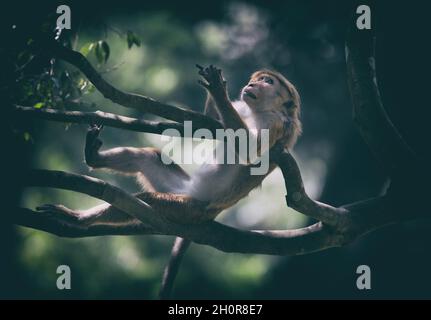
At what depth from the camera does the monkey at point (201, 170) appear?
566 centimetres

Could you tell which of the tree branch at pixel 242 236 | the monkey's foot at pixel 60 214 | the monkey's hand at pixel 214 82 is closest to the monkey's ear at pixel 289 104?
the monkey's hand at pixel 214 82

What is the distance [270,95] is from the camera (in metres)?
6.51

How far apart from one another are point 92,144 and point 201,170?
123 cm

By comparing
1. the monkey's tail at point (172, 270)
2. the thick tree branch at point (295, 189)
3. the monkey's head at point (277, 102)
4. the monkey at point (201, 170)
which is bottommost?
the monkey's tail at point (172, 270)

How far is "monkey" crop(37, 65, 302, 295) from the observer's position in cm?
566

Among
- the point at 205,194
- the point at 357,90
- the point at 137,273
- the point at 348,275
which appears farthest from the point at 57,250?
the point at 357,90

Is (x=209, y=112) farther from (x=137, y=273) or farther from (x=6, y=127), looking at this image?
(x=137, y=273)

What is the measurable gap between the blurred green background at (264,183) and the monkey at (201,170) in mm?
2687

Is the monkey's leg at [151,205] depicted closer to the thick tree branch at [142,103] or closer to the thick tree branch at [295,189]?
the thick tree branch at [142,103]

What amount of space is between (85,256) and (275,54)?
579cm

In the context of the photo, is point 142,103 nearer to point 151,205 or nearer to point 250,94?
point 151,205

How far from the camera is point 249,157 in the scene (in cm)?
574

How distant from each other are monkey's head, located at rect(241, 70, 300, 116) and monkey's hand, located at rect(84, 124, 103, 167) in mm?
1573

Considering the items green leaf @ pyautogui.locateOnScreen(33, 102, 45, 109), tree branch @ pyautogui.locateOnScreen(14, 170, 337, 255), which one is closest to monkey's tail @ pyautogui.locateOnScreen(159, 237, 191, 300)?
tree branch @ pyautogui.locateOnScreen(14, 170, 337, 255)
